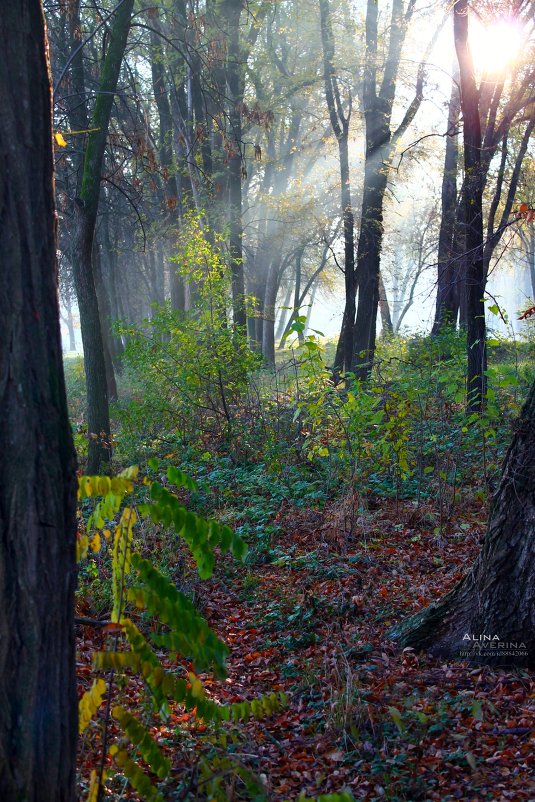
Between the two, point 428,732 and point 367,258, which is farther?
point 367,258

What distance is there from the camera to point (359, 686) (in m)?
4.45

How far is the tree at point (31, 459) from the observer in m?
2.41

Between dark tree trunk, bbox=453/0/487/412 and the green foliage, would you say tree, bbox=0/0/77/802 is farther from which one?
dark tree trunk, bbox=453/0/487/412

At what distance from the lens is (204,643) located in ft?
8.71

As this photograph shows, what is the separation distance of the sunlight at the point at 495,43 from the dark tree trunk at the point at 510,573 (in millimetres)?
10206

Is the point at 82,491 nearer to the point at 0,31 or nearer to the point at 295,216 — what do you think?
the point at 0,31

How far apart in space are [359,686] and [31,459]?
2890 mm

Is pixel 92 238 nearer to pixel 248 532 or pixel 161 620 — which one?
pixel 248 532

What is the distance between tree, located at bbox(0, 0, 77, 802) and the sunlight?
11578 mm

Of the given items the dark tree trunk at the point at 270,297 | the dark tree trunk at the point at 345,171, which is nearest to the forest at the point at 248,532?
the dark tree trunk at the point at 345,171

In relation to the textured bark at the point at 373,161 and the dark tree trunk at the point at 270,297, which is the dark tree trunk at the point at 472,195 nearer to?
the textured bark at the point at 373,161

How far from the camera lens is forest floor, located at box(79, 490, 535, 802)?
11.7ft

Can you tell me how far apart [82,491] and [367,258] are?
16208 millimetres

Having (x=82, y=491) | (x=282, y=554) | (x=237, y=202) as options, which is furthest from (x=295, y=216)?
(x=82, y=491)
